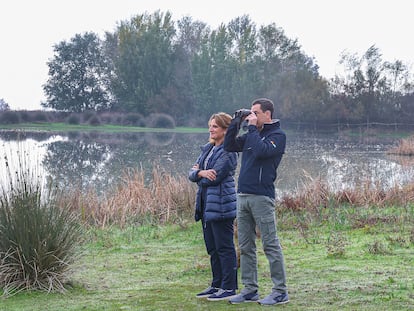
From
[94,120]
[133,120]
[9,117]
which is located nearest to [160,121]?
[133,120]

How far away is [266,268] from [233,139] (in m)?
2.13

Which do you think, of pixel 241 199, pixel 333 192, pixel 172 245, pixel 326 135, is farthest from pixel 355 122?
pixel 241 199

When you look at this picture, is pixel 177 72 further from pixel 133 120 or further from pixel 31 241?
pixel 31 241

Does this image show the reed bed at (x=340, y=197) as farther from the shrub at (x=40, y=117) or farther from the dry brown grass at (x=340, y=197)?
the shrub at (x=40, y=117)

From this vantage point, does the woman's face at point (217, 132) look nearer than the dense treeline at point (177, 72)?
Yes

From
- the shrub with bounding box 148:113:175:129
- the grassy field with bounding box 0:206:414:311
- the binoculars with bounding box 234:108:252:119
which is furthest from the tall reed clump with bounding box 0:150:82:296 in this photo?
the shrub with bounding box 148:113:175:129

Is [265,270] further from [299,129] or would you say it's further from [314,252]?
[299,129]

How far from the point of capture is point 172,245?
26.9ft

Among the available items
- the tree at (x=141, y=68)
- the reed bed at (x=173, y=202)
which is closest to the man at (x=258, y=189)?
the reed bed at (x=173, y=202)

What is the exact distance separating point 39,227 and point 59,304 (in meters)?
0.79

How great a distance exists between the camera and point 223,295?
4.92 m

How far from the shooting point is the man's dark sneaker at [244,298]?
15.7 ft

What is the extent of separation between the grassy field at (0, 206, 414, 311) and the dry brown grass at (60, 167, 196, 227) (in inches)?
25.8

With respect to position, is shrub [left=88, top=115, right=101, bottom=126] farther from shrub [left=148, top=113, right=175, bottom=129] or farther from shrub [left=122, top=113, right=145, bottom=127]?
shrub [left=148, top=113, right=175, bottom=129]
